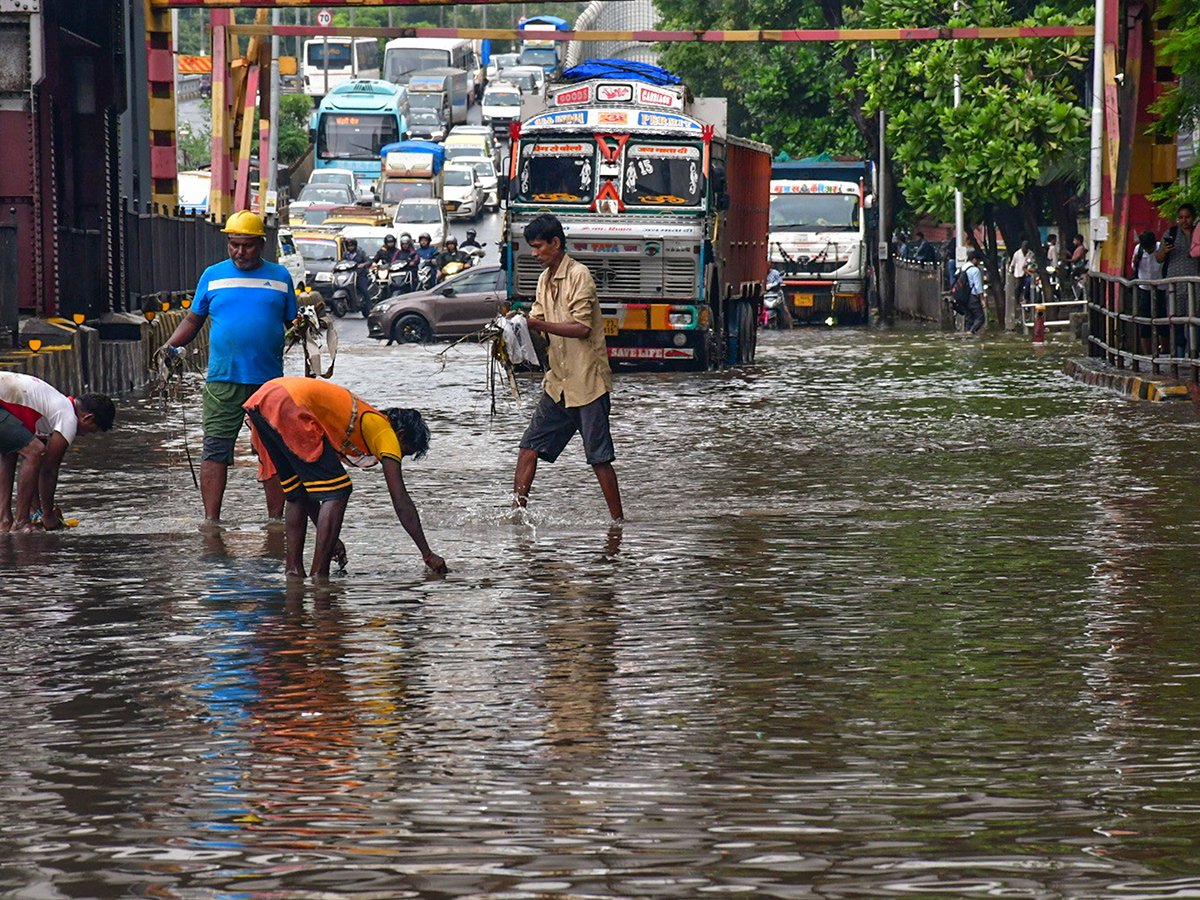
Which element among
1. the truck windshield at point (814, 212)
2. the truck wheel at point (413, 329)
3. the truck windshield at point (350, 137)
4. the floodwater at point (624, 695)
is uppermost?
the truck windshield at point (350, 137)

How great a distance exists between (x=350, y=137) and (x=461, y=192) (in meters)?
7.00

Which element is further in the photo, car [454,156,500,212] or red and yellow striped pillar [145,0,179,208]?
car [454,156,500,212]

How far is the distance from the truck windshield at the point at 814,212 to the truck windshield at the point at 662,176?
17.5m

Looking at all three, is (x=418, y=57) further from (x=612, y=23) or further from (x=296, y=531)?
(x=296, y=531)

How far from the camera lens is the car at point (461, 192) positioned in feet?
211

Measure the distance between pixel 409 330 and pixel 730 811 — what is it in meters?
29.5

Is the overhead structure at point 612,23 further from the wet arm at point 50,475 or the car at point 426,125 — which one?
the wet arm at point 50,475

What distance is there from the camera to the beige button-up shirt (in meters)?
12.1

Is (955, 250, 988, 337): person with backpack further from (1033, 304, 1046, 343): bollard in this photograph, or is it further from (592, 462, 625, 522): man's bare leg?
(592, 462, 625, 522): man's bare leg

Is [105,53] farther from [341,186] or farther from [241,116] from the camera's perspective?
[341,186]

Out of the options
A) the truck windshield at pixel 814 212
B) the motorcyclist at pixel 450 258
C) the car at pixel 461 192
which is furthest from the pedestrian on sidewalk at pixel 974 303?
the car at pixel 461 192

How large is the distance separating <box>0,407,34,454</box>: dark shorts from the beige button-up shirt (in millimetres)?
2865

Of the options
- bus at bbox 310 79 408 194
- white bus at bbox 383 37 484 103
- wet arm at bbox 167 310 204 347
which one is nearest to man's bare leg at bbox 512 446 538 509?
wet arm at bbox 167 310 204 347

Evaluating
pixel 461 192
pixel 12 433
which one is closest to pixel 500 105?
pixel 461 192
